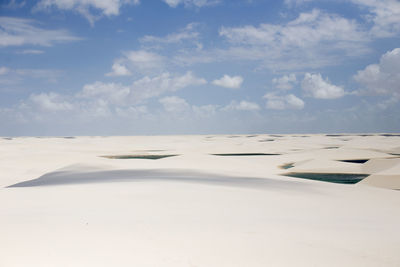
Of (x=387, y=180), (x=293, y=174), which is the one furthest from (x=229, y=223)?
(x=293, y=174)

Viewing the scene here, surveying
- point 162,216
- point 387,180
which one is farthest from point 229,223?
point 387,180

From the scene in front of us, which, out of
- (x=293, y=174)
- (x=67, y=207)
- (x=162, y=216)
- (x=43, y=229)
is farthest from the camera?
(x=293, y=174)

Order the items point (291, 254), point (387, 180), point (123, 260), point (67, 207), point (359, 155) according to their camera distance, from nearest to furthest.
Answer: point (123, 260), point (291, 254), point (67, 207), point (387, 180), point (359, 155)

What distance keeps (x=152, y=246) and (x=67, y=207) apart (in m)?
3.76

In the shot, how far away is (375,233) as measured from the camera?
24.3 feet

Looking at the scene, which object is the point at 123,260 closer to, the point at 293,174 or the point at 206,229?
the point at 206,229

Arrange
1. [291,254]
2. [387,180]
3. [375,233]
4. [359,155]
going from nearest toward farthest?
[291,254]
[375,233]
[387,180]
[359,155]

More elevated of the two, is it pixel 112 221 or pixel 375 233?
pixel 112 221

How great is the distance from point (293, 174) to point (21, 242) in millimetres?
20184

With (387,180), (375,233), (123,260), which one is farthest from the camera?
(387,180)

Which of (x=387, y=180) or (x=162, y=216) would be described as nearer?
(x=162, y=216)

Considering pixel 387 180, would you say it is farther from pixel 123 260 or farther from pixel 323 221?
pixel 123 260

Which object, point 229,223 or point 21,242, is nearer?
point 21,242

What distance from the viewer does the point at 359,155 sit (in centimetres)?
3847
